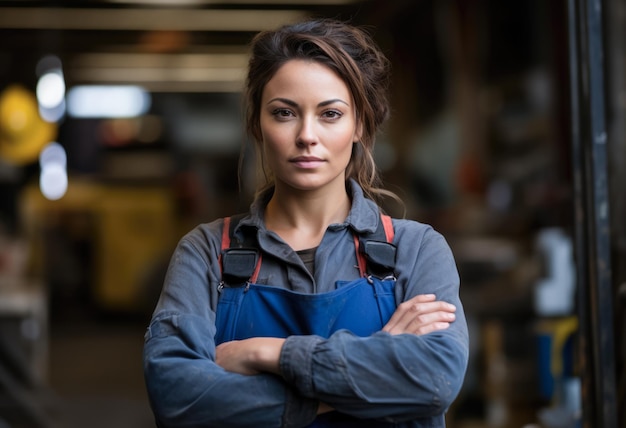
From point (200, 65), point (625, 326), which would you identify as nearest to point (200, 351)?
point (625, 326)

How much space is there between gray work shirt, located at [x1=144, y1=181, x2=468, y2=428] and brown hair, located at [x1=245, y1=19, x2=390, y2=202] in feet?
0.76

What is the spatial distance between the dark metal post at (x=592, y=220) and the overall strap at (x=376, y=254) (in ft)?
2.94

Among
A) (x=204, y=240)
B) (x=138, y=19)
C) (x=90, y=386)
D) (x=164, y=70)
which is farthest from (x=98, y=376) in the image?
(x=204, y=240)

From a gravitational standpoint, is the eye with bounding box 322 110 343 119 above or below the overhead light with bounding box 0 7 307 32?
below

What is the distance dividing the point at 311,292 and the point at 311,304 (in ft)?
0.14

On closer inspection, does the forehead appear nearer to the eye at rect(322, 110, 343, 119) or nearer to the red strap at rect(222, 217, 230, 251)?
the eye at rect(322, 110, 343, 119)

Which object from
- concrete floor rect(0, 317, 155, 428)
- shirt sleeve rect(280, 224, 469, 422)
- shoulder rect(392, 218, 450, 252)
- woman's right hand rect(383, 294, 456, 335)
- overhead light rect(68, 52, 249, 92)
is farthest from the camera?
overhead light rect(68, 52, 249, 92)

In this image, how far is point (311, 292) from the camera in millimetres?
1810

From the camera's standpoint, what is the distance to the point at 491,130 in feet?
31.1

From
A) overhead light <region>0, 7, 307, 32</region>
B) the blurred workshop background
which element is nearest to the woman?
the blurred workshop background

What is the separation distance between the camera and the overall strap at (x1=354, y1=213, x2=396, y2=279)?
1.84 m

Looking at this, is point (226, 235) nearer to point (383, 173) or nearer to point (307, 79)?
point (307, 79)

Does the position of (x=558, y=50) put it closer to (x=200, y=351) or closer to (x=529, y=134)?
(x=529, y=134)

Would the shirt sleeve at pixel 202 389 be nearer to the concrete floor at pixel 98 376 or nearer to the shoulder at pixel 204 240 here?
the shoulder at pixel 204 240
